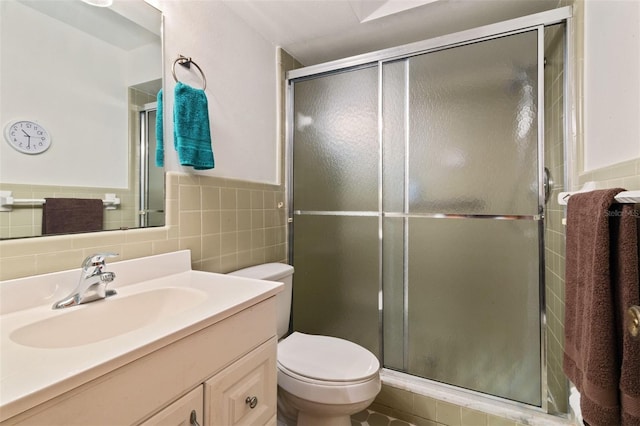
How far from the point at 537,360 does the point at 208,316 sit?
4.96ft

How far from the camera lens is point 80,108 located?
995mm

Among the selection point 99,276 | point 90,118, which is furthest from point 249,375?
point 90,118

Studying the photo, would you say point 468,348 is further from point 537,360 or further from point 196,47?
point 196,47

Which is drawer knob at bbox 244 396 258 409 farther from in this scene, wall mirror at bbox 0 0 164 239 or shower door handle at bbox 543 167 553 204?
shower door handle at bbox 543 167 553 204

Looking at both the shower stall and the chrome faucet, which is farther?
the shower stall

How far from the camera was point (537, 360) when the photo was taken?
4.51 ft

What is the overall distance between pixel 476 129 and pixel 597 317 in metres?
1.06

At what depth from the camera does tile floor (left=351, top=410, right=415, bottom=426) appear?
1.52 m

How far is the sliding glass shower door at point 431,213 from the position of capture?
140 centimetres

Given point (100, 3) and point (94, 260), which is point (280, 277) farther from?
point (100, 3)

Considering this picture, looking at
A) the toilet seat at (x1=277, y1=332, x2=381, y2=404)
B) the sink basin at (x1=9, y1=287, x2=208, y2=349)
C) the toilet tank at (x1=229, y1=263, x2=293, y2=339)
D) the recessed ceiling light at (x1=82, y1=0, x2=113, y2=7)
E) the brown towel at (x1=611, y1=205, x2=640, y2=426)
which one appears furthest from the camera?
the toilet tank at (x1=229, y1=263, x2=293, y2=339)

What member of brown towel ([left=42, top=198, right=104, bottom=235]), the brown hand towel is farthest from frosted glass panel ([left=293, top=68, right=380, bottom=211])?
brown towel ([left=42, top=198, right=104, bottom=235])

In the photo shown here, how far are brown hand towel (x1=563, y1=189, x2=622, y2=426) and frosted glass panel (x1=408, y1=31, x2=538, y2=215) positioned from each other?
67cm

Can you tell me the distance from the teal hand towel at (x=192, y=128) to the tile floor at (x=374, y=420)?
1483mm
